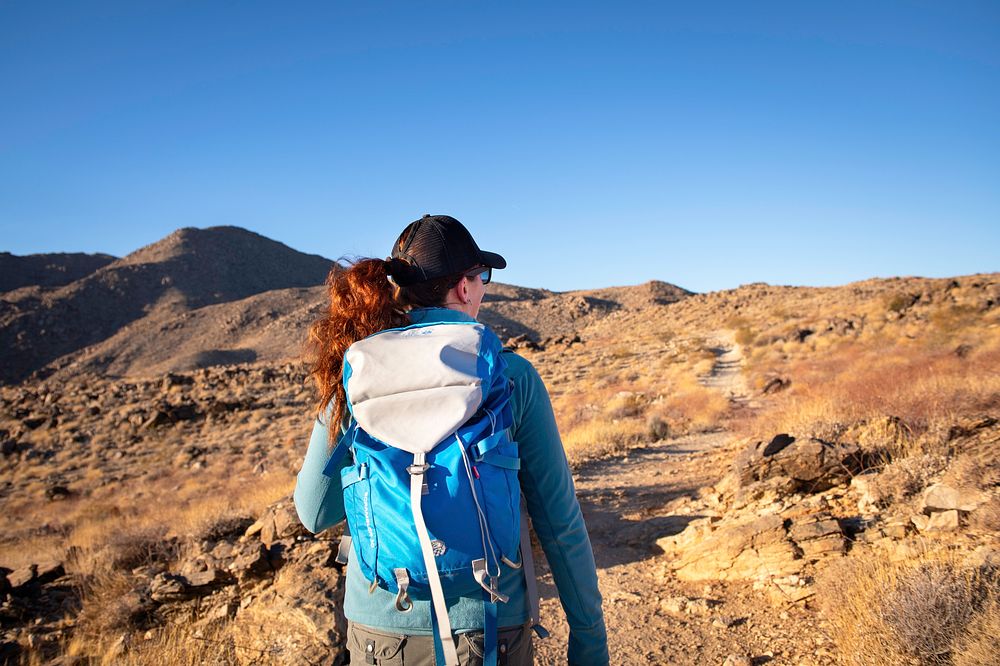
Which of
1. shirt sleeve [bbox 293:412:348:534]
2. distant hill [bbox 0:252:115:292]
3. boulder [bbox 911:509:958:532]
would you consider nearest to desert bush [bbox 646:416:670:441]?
boulder [bbox 911:509:958:532]

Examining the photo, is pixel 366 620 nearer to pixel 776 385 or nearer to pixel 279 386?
pixel 776 385

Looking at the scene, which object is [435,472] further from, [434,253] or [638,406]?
[638,406]

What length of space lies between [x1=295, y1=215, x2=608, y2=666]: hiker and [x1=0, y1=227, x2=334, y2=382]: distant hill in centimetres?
6509

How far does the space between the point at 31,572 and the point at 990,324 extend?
20873 millimetres

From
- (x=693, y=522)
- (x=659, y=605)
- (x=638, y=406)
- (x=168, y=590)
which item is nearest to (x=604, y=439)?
(x=638, y=406)

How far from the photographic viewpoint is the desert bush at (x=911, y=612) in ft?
9.36

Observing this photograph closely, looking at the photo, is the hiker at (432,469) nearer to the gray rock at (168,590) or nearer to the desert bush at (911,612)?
the desert bush at (911,612)

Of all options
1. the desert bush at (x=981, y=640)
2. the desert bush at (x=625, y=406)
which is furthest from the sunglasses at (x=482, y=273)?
the desert bush at (x=625, y=406)

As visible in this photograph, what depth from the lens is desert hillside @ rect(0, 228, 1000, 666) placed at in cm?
370

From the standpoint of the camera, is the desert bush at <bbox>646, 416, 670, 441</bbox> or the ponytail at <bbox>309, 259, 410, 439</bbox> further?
the desert bush at <bbox>646, 416, 670, 441</bbox>

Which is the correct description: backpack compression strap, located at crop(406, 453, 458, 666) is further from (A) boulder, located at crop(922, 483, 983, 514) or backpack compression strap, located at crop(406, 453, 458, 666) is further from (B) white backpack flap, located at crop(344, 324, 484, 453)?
(A) boulder, located at crop(922, 483, 983, 514)

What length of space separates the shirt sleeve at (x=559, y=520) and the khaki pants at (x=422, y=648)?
18cm

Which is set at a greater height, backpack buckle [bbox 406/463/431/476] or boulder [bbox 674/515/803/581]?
backpack buckle [bbox 406/463/431/476]

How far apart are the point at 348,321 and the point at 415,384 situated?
355mm
